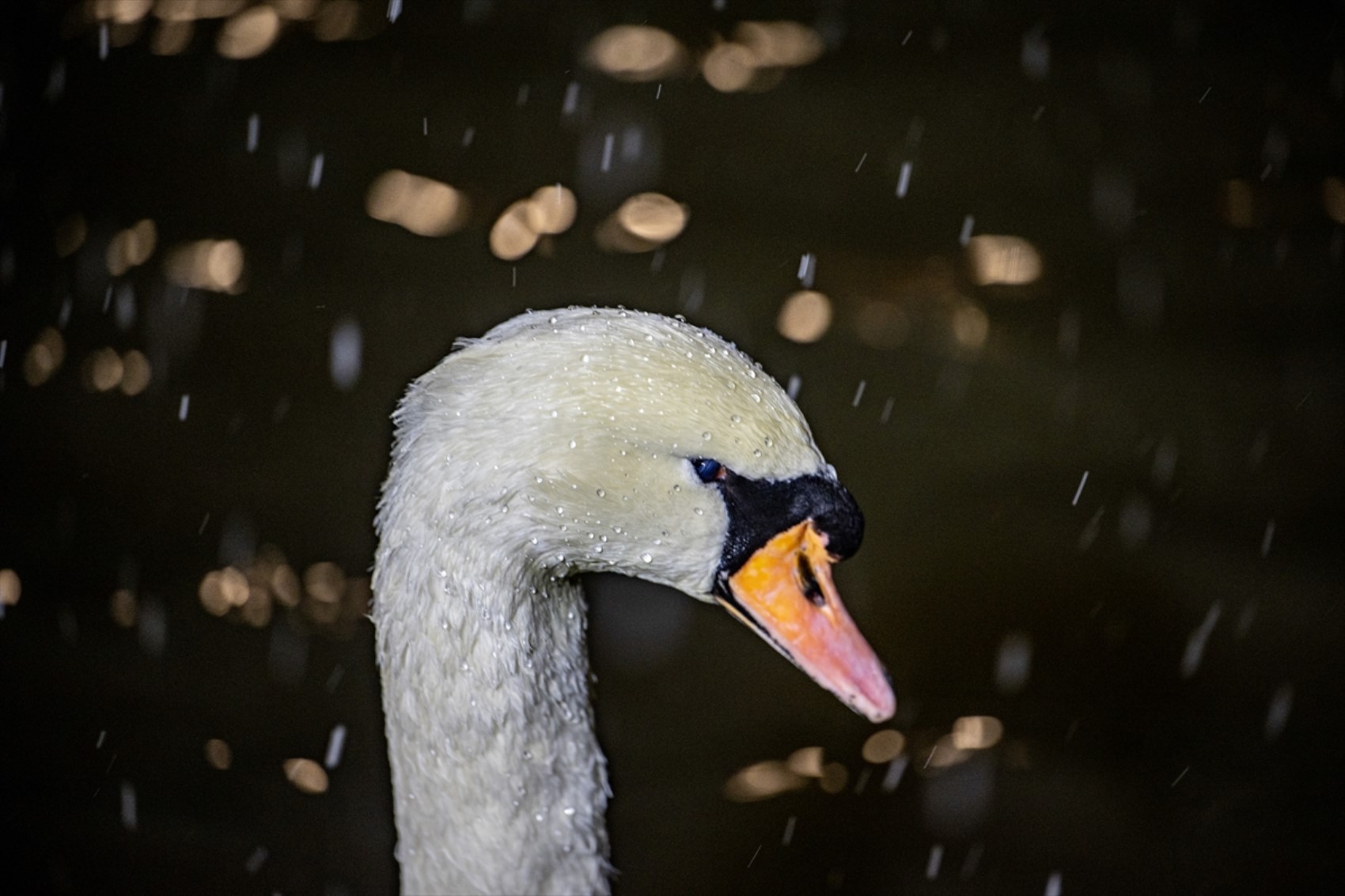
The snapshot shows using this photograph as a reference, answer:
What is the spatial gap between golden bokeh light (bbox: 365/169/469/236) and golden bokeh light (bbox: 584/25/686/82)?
0.34 m

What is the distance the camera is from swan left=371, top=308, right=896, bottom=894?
0.87 metres

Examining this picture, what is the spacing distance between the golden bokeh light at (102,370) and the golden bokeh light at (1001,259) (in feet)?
5.30

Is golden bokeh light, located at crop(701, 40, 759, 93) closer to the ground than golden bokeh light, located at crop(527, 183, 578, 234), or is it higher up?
higher up

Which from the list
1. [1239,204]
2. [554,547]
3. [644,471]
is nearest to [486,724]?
[554,547]

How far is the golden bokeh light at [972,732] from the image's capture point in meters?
2.25

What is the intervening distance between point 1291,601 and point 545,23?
1.83 metres

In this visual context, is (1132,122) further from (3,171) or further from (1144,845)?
(3,171)

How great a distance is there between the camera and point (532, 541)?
923 millimetres

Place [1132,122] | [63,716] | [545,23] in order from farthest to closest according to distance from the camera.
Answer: [63,716], [1132,122], [545,23]

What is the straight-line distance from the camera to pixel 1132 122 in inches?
79.7

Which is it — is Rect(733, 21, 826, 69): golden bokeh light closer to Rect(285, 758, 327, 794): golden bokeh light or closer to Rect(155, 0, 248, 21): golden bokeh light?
Rect(155, 0, 248, 21): golden bokeh light

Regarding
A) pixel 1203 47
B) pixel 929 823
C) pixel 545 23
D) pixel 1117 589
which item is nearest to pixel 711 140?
pixel 545 23

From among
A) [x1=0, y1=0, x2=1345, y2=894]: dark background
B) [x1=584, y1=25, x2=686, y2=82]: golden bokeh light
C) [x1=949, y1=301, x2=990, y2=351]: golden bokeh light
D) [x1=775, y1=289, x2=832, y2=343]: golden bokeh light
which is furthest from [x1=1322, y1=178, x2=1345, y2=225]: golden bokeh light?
[x1=584, y1=25, x2=686, y2=82]: golden bokeh light

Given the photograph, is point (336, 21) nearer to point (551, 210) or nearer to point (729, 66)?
point (551, 210)
